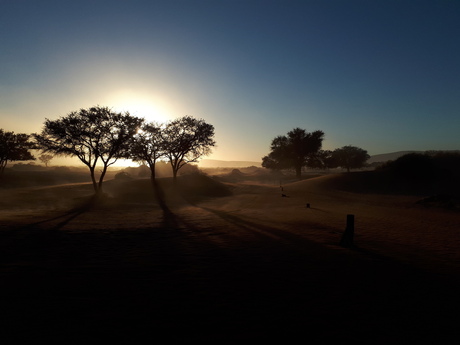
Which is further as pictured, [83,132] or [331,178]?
[331,178]

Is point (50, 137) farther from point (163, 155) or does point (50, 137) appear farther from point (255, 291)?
point (255, 291)

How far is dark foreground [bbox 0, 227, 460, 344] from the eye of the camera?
11.1 ft

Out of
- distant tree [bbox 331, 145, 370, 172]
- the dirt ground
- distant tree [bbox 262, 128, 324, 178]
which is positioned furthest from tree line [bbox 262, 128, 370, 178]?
the dirt ground

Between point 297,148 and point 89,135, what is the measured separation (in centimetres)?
4004

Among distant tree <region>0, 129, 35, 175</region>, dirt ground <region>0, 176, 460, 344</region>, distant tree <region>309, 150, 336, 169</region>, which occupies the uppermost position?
distant tree <region>0, 129, 35, 175</region>

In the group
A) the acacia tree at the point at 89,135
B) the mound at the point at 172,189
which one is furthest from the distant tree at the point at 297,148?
the acacia tree at the point at 89,135

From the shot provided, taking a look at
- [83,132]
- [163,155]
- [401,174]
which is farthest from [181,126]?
[401,174]

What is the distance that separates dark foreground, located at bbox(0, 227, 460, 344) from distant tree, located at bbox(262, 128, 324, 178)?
45998 millimetres

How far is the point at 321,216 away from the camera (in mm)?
14414

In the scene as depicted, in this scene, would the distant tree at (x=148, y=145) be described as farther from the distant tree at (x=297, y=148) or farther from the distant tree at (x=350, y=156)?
the distant tree at (x=350, y=156)

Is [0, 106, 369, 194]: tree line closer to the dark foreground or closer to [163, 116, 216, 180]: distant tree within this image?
[163, 116, 216, 180]: distant tree

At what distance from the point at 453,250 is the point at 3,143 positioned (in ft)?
191

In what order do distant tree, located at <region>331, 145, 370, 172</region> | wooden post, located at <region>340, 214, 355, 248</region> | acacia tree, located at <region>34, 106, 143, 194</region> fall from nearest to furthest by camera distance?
1. wooden post, located at <region>340, 214, 355, 248</region>
2. acacia tree, located at <region>34, 106, 143, 194</region>
3. distant tree, located at <region>331, 145, 370, 172</region>

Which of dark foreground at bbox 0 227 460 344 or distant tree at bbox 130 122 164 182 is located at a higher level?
distant tree at bbox 130 122 164 182
